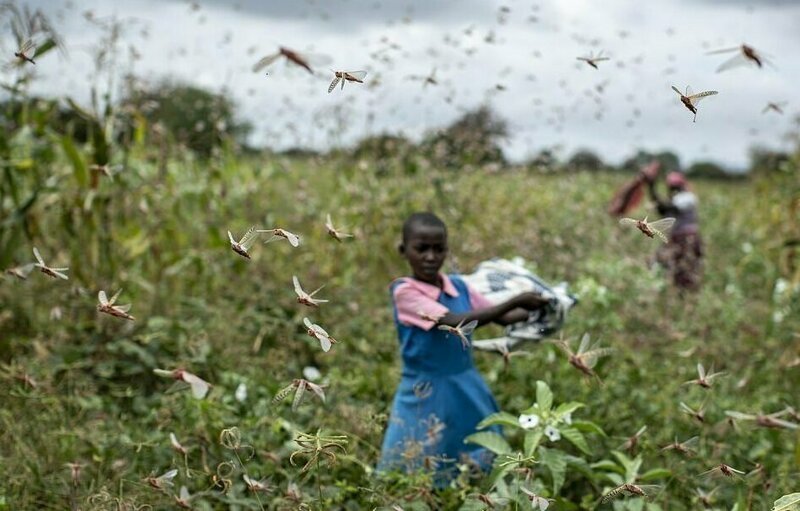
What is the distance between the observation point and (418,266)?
2.90m

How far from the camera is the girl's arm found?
2.67 m

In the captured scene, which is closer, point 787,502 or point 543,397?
point 787,502

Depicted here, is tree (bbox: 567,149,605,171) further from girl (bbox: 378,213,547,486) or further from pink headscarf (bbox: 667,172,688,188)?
girl (bbox: 378,213,547,486)

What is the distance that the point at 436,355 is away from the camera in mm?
2928

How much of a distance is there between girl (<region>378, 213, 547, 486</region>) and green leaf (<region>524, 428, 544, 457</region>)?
0.34 metres

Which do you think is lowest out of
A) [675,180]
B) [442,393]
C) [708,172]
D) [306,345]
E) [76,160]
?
[708,172]

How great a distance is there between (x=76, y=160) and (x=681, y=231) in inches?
181

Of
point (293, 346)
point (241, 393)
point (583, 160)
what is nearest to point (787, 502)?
point (241, 393)

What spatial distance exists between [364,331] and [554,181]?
15.9 feet

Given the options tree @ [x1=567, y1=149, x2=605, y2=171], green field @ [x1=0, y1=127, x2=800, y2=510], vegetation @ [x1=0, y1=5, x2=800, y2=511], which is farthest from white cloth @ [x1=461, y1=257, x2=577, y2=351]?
tree @ [x1=567, y1=149, x2=605, y2=171]

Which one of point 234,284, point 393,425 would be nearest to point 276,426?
point 393,425

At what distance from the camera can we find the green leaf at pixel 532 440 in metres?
2.37

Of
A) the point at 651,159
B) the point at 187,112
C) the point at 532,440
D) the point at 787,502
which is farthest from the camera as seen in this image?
the point at 651,159

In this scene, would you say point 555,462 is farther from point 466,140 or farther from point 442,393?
point 466,140
